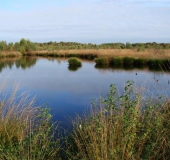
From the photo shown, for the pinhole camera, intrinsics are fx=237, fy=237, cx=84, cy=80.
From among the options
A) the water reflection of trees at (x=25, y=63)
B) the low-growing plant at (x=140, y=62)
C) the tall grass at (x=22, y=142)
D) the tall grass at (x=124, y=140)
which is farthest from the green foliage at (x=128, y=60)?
the tall grass at (x=22, y=142)

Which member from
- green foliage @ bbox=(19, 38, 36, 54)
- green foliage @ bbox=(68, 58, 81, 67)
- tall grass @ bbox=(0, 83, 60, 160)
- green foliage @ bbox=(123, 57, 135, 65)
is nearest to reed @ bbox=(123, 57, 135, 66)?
green foliage @ bbox=(123, 57, 135, 65)

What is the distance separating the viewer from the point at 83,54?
29375 mm

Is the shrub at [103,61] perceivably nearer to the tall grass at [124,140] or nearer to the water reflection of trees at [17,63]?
the water reflection of trees at [17,63]

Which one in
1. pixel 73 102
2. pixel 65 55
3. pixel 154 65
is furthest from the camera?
pixel 65 55

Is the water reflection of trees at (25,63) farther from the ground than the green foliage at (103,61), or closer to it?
closer to it

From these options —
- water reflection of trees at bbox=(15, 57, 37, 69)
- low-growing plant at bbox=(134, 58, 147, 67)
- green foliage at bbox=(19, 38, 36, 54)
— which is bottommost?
water reflection of trees at bbox=(15, 57, 37, 69)

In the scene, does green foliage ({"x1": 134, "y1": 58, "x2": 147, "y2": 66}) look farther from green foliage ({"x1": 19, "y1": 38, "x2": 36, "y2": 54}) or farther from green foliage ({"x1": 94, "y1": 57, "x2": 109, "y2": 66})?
green foliage ({"x1": 19, "y1": 38, "x2": 36, "y2": 54})

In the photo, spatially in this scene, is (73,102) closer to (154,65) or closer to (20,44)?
(154,65)

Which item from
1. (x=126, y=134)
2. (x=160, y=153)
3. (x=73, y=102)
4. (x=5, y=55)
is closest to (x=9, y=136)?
(x=126, y=134)

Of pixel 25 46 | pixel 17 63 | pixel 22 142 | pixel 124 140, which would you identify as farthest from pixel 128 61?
pixel 25 46

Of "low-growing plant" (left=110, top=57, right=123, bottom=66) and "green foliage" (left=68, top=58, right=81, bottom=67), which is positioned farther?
"green foliage" (left=68, top=58, right=81, bottom=67)

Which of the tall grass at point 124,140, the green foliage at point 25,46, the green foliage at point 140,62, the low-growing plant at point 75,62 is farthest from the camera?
the green foliage at point 25,46

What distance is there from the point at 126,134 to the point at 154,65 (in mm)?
16332

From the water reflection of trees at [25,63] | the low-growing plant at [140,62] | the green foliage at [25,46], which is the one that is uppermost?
the green foliage at [25,46]
